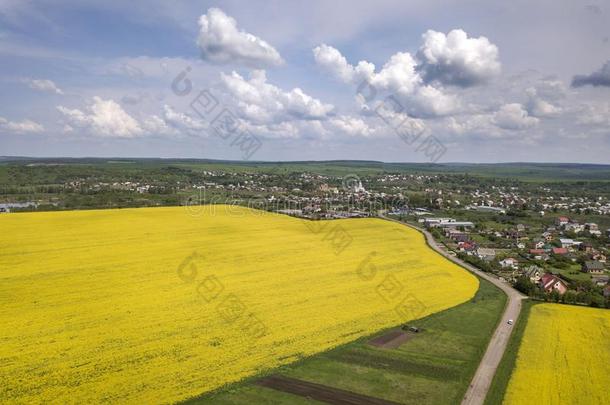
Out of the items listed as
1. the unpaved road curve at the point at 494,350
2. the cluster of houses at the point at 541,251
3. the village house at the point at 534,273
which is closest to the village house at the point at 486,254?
the cluster of houses at the point at 541,251

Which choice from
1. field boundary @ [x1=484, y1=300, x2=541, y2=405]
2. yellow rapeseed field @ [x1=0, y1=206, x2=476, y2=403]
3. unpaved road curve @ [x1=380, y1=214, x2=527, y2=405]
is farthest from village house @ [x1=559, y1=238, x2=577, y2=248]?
field boundary @ [x1=484, y1=300, x2=541, y2=405]

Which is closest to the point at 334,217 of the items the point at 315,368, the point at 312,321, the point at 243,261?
the point at 243,261

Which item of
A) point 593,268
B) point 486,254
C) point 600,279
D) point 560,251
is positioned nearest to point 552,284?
point 600,279

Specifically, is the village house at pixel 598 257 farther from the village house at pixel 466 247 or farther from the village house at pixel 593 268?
the village house at pixel 466 247

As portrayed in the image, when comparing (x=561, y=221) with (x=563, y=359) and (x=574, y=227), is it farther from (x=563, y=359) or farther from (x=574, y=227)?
(x=563, y=359)

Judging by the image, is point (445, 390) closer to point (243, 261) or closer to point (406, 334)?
point (406, 334)
